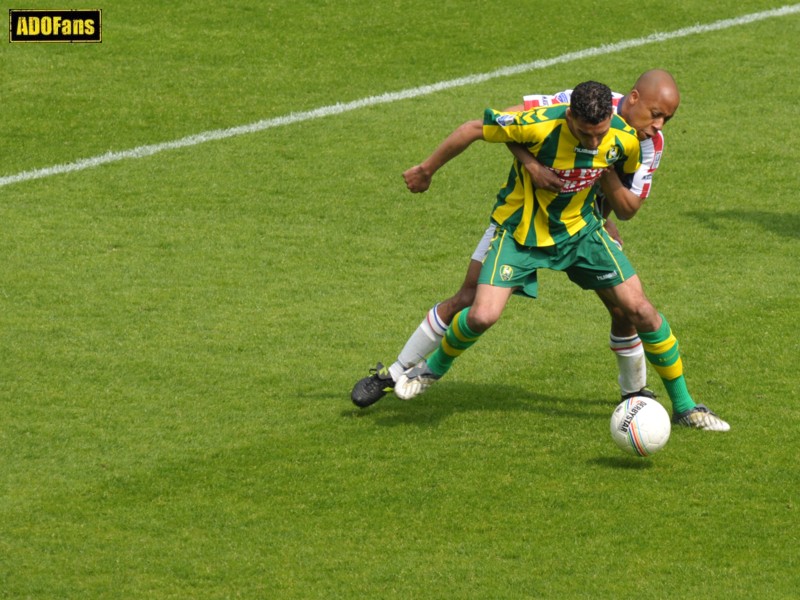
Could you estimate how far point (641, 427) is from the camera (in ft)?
25.5

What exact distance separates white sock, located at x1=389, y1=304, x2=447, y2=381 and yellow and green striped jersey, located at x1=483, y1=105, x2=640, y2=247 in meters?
0.75

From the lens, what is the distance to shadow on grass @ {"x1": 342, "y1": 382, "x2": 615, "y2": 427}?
8.68 metres

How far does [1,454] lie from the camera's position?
26.4 feet

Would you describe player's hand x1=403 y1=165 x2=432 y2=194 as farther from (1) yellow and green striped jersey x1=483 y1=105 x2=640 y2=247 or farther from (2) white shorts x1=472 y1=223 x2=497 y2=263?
(2) white shorts x1=472 y1=223 x2=497 y2=263

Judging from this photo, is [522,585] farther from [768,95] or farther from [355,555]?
[768,95]

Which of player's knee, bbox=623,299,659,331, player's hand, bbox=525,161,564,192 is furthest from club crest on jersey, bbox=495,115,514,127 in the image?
player's knee, bbox=623,299,659,331

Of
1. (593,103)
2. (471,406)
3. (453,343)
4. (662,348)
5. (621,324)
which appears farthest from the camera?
(471,406)

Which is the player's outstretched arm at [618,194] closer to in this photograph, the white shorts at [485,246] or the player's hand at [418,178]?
the white shorts at [485,246]

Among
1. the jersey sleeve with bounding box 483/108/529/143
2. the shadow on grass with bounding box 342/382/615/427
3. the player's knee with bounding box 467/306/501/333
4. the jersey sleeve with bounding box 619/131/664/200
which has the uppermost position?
the jersey sleeve with bounding box 483/108/529/143

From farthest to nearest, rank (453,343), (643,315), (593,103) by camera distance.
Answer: (453,343) → (643,315) → (593,103)

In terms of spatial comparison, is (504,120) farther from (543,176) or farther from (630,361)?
(630,361)

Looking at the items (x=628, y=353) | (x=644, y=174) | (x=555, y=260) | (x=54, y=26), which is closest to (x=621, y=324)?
(x=628, y=353)

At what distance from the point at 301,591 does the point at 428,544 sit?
0.75m

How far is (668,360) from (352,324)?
2.78 m
